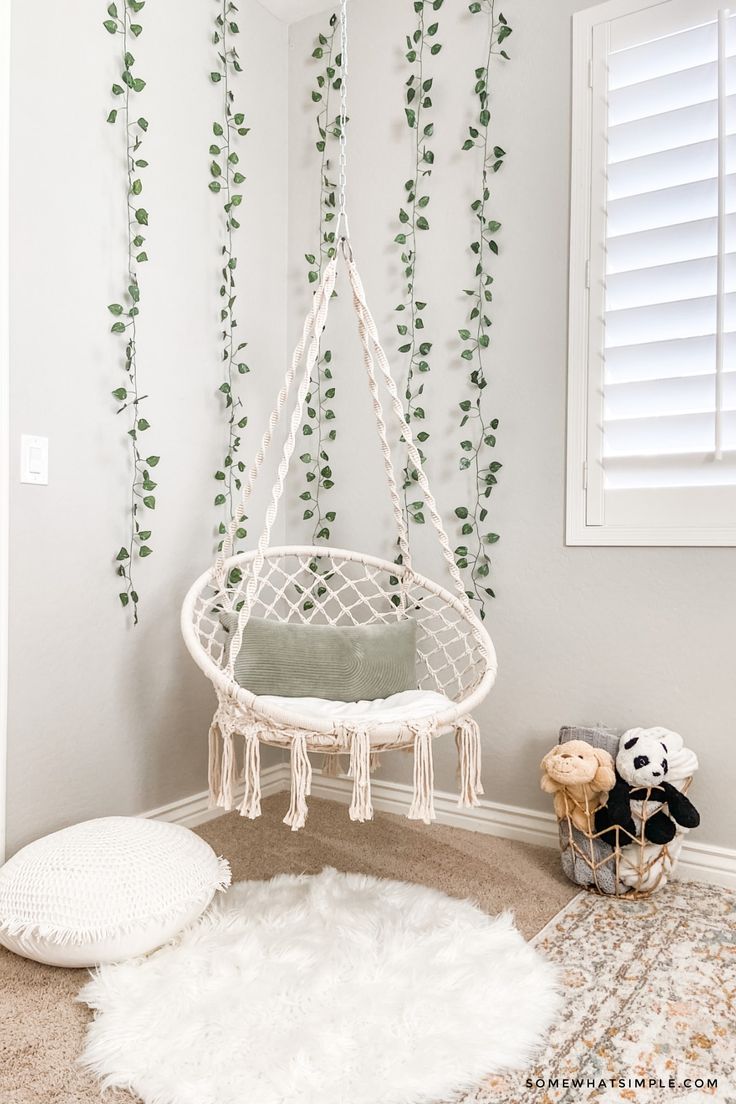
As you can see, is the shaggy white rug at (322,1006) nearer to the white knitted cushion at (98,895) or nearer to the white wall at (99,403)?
the white knitted cushion at (98,895)

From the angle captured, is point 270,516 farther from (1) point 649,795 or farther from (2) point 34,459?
(1) point 649,795

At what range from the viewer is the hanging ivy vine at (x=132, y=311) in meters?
2.12

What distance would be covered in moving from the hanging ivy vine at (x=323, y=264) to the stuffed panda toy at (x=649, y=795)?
1.28 metres

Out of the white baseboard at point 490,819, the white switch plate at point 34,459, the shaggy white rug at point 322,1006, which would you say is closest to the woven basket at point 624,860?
the white baseboard at point 490,819

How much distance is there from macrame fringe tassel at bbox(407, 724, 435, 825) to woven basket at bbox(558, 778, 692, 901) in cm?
54

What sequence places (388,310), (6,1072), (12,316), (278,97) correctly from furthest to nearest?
1. (278,97)
2. (388,310)
3. (12,316)
4. (6,1072)

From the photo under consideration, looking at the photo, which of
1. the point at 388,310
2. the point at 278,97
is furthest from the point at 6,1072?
the point at 278,97

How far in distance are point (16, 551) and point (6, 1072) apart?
1083mm

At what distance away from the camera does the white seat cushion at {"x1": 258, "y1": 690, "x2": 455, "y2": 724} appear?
5.82 feet

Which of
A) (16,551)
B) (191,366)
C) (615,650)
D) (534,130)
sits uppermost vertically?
(534,130)

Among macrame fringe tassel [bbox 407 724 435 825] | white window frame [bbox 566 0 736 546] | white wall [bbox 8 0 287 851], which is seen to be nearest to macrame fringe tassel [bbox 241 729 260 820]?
macrame fringe tassel [bbox 407 724 435 825]

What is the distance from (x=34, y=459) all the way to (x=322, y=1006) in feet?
4.52

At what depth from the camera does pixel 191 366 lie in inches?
94.9

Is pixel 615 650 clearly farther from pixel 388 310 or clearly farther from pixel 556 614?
pixel 388 310
